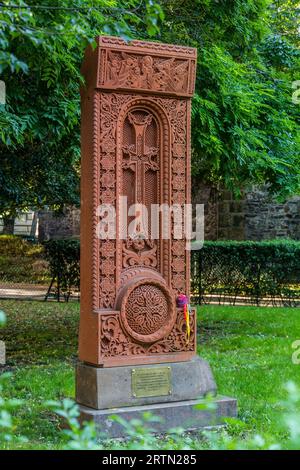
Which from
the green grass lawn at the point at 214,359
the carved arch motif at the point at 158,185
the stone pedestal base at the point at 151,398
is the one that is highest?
the carved arch motif at the point at 158,185

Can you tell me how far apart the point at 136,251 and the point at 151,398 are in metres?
1.22

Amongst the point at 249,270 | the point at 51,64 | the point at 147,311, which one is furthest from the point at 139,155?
Answer: the point at 249,270

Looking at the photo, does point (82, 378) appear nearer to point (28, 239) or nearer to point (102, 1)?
point (102, 1)

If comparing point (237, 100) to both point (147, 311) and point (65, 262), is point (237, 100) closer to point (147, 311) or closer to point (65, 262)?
point (147, 311)

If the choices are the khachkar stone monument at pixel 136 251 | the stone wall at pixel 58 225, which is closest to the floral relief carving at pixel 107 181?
the khachkar stone monument at pixel 136 251

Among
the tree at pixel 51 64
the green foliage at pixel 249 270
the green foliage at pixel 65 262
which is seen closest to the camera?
the tree at pixel 51 64

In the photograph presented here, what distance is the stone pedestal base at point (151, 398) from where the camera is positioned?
18.9 ft

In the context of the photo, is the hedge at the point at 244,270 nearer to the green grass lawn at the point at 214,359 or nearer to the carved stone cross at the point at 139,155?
the green grass lawn at the point at 214,359

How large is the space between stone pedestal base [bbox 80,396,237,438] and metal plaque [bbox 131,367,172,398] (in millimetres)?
105

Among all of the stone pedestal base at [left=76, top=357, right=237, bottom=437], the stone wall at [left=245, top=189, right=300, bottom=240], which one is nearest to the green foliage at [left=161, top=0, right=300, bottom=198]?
the stone pedestal base at [left=76, top=357, right=237, bottom=437]

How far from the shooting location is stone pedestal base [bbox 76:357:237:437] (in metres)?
5.77

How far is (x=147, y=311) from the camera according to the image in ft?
20.4

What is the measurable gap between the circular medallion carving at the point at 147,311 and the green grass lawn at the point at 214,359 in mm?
1003
